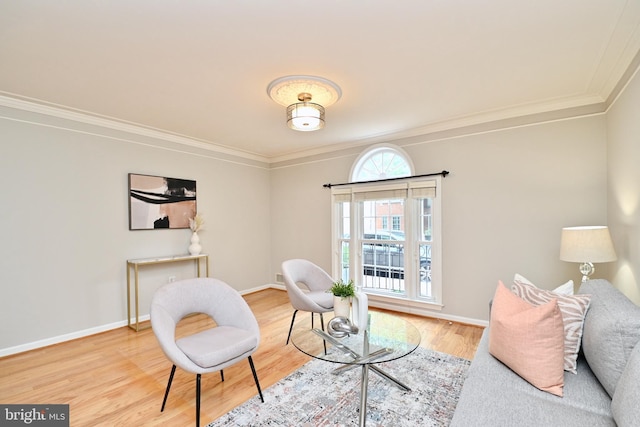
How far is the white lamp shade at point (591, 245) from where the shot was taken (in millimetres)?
2324

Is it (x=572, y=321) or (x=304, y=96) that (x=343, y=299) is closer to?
(x=572, y=321)

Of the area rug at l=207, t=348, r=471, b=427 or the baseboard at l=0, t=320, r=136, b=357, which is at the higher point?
the baseboard at l=0, t=320, r=136, b=357

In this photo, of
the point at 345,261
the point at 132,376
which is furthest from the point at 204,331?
the point at 345,261

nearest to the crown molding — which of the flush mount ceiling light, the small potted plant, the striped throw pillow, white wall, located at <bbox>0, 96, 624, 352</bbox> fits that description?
white wall, located at <bbox>0, 96, 624, 352</bbox>

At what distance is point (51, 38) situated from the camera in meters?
1.94

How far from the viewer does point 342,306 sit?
2.28 m

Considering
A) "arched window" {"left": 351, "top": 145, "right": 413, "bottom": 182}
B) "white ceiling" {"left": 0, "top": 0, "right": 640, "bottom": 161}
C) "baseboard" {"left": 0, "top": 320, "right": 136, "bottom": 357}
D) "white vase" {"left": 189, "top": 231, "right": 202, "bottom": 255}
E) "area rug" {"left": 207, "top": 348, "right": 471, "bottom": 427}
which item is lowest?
"area rug" {"left": 207, "top": 348, "right": 471, "bottom": 427}

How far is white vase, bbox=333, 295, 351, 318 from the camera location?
2266 millimetres

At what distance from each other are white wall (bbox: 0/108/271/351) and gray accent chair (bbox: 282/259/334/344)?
75.4 inches

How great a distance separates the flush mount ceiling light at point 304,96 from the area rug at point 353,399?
2227mm

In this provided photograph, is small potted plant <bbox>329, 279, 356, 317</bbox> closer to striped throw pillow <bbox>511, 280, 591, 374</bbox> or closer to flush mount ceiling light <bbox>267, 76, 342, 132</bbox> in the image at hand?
striped throw pillow <bbox>511, 280, 591, 374</bbox>

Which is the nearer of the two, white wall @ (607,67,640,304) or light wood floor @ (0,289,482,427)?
light wood floor @ (0,289,482,427)

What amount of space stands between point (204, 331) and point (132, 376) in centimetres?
90

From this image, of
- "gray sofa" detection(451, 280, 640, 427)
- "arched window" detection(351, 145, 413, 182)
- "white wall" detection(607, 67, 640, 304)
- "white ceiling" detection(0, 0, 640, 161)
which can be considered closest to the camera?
"gray sofa" detection(451, 280, 640, 427)
